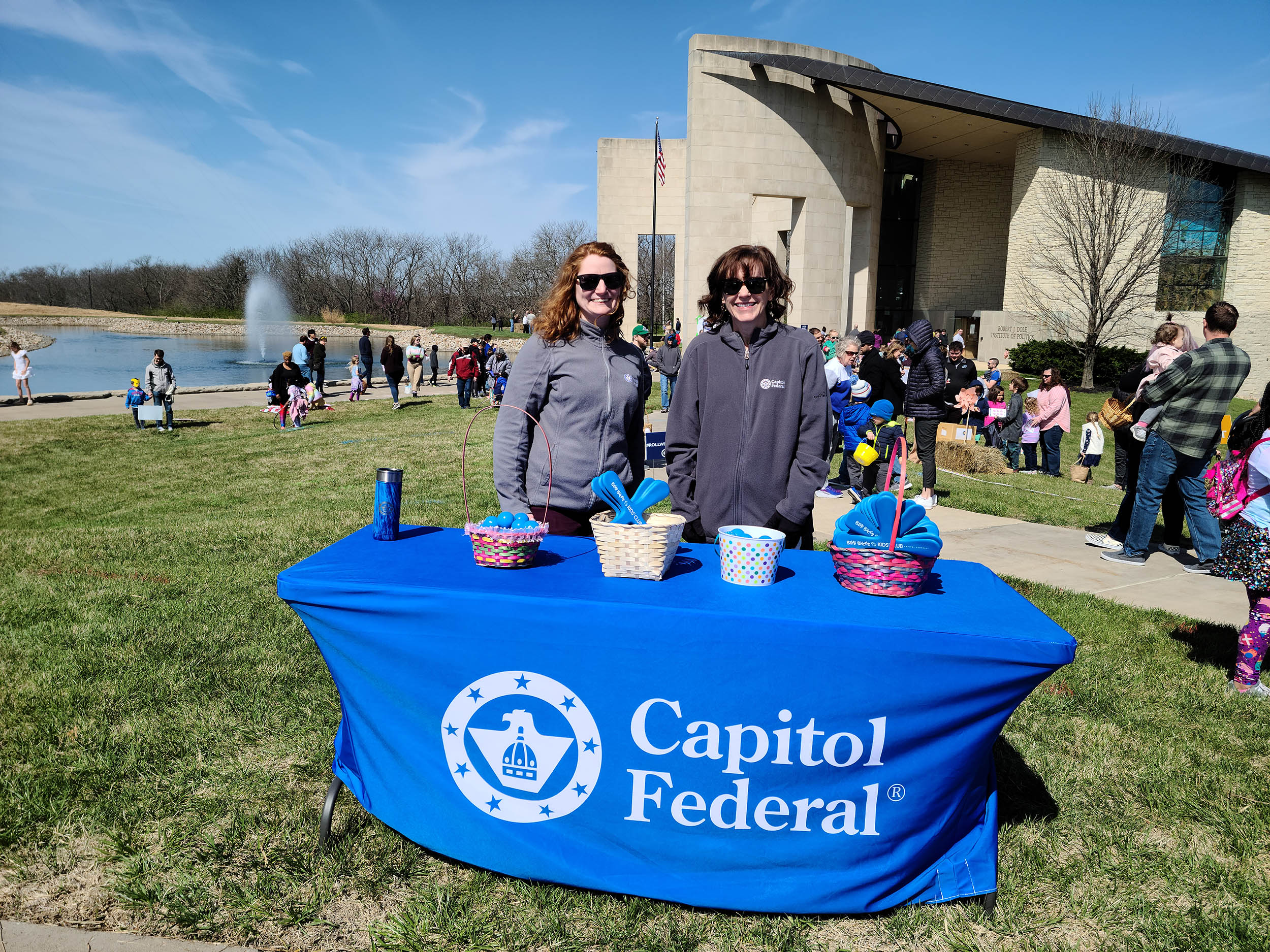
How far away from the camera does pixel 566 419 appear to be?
3.08 m

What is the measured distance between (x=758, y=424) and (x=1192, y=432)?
4.42 metres

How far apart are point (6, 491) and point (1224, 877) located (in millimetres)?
12687

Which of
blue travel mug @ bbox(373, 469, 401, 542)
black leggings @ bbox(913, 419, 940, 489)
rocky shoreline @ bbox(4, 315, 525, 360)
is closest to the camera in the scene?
blue travel mug @ bbox(373, 469, 401, 542)

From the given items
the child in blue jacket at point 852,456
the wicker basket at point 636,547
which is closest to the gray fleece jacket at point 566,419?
the wicker basket at point 636,547

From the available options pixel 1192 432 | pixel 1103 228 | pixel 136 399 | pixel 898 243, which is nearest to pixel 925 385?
pixel 1192 432

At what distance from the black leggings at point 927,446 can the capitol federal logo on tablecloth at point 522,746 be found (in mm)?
6536

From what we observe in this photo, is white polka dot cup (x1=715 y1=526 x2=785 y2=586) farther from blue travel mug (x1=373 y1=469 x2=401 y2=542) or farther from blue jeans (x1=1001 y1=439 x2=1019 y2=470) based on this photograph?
blue jeans (x1=1001 y1=439 x2=1019 y2=470)

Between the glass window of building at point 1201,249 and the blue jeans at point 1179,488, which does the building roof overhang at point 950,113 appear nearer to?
the glass window of building at point 1201,249

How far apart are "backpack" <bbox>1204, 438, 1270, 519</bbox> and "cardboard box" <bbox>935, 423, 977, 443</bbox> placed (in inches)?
309

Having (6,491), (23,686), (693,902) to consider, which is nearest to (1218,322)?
(693,902)

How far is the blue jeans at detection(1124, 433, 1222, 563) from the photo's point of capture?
5.77 metres

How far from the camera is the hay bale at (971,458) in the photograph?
1142cm

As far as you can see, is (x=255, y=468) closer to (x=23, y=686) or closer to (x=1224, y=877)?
(x=23, y=686)

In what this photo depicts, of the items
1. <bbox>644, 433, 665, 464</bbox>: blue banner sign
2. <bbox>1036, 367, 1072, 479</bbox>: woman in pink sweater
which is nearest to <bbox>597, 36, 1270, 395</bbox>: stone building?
<bbox>1036, 367, 1072, 479</bbox>: woman in pink sweater
